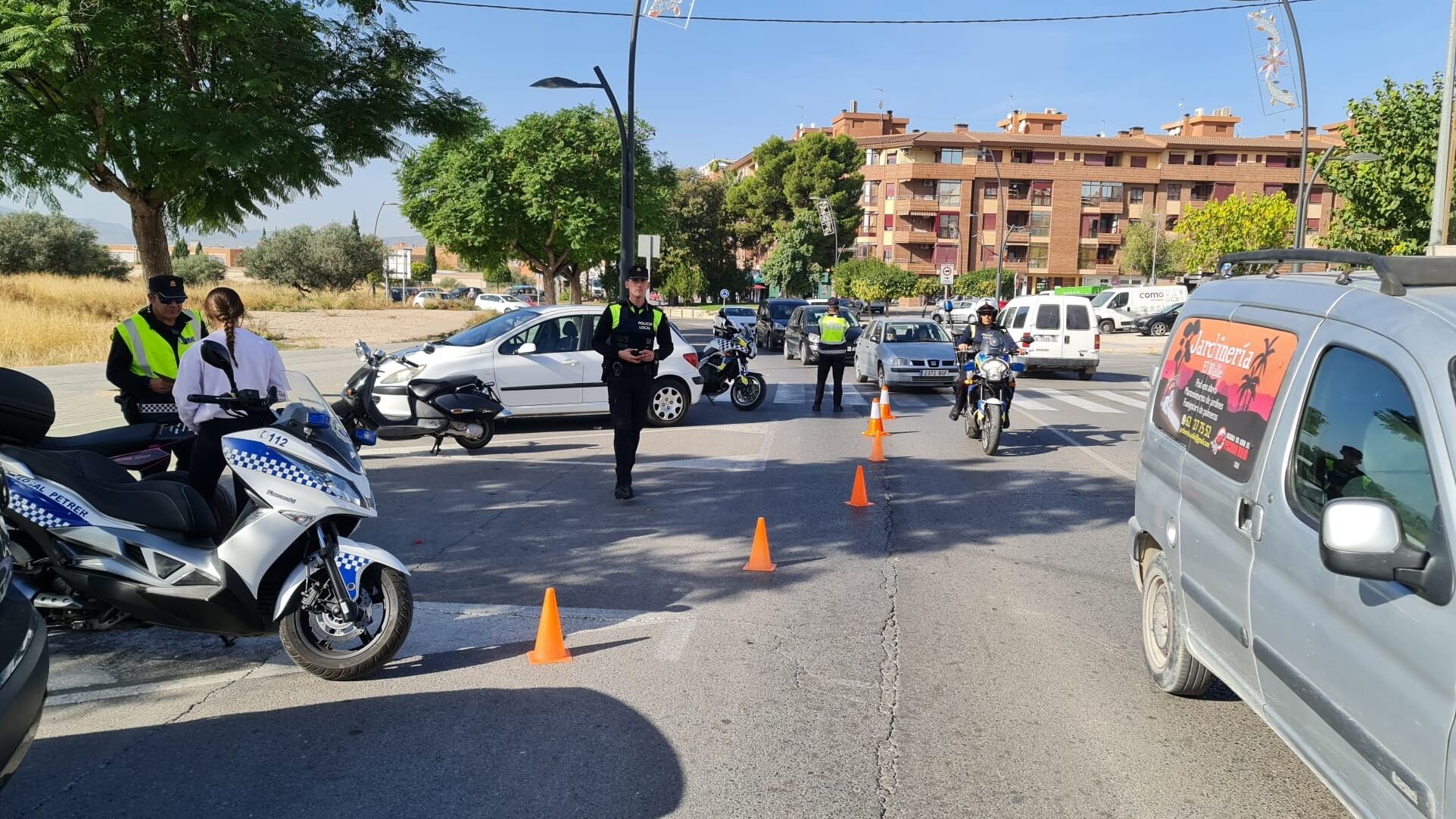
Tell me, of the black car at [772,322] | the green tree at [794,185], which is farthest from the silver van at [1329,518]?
the green tree at [794,185]

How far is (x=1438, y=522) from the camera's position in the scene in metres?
2.44

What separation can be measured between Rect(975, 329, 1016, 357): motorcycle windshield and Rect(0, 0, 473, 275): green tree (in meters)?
8.18

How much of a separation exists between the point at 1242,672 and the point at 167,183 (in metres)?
13.2

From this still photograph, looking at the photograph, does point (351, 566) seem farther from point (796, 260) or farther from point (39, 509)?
point (796, 260)

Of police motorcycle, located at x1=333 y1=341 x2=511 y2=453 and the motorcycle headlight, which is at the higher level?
the motorcycle headlight

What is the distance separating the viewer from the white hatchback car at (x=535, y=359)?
40.7ft

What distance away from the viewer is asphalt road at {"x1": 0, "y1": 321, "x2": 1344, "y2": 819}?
3.62 metres

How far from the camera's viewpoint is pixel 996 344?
12.3 metres

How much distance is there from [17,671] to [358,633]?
168 centimetres

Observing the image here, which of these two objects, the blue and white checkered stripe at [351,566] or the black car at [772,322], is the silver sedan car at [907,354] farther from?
the blue and white checkered stripe at [351,566]

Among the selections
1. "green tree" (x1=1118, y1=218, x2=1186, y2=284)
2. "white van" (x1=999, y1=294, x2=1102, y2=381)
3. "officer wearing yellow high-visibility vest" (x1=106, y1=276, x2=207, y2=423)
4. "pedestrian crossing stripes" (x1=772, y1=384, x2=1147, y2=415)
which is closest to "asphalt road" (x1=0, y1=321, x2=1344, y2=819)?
"officer wearing yellow high-visibility vest" (x1=106, y1=276, x2=207, y2=423)

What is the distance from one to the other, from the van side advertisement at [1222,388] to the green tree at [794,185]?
7250 centimetres

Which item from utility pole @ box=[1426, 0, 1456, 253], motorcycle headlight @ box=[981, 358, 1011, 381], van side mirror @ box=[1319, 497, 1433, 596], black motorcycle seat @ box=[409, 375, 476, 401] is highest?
utility pole @ box=[1426, 0, 1456, 253]

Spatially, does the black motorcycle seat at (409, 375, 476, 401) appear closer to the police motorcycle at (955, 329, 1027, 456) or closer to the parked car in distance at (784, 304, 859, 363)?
the police motorcycle at (955, 329, 1027, 456)
